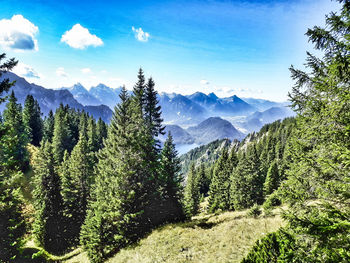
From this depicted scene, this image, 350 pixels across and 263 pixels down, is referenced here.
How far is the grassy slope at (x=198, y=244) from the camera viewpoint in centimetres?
1134

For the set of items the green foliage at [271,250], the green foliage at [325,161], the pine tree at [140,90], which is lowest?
the green foliage at [271,250]

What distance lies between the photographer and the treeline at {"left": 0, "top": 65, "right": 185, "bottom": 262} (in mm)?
16609

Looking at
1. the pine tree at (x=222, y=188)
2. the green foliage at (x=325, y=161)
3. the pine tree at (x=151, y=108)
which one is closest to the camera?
the green foliage at (x=325, y=161)

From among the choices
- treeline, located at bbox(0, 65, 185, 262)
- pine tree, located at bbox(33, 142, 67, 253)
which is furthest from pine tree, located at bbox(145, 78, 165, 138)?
pine tree, located at bbox(33, 142, 67, 253)

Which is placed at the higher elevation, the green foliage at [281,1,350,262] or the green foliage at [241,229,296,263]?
the green foliage at [281,1,350,262]

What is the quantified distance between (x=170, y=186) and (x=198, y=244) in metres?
10.6

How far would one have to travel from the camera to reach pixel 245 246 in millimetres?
11305

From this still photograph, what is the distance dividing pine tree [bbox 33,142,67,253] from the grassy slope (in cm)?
1721

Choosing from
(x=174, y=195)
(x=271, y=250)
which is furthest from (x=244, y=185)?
(x=271, y=250)

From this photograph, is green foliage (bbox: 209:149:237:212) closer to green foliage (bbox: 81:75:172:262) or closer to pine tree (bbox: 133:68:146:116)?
green foliage (bbox: 81:75:172:262)

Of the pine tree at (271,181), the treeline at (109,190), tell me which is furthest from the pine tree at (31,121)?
Answer: the pine tree at (271,181)

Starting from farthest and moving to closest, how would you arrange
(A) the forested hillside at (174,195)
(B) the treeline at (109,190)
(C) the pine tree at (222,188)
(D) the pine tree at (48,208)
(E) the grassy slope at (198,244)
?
(C) the pine tree at (222,188) → (D) the pine tree at (48,208) → (B) the treeline at (109,190) → (E) the grassy slope at (198,244) → (A) the forested hillside at (174,195)

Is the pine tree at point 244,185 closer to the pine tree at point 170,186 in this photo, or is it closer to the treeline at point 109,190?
the treeline at point 109,190

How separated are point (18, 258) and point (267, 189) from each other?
1584 inches
